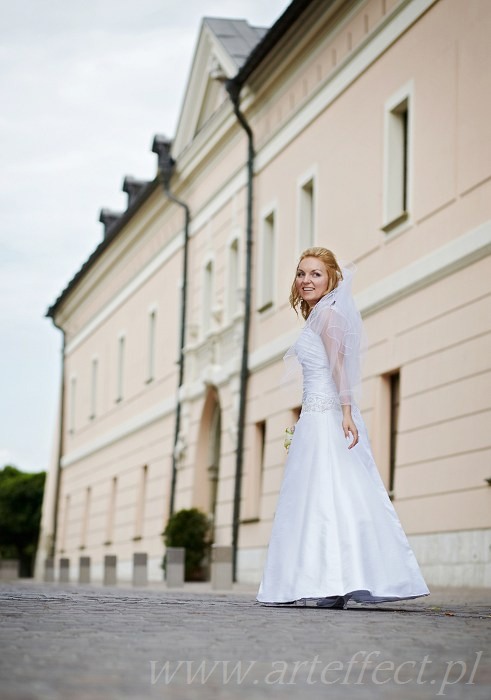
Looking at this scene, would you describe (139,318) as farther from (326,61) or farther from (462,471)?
(462,471)

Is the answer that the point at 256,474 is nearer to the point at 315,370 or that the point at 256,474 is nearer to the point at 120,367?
Result: the point at 120,367

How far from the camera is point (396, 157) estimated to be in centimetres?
1878

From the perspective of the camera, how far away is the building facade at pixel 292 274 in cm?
1588

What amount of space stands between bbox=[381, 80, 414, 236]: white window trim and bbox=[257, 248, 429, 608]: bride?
8.71m

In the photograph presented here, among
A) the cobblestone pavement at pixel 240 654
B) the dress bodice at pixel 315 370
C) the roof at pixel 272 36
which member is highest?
the roof at pixel 272 36

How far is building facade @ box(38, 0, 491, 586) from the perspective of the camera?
15.9 m

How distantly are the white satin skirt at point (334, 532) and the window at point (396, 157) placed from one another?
9879 mm

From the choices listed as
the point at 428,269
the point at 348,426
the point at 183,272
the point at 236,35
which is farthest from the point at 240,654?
the point at 183,272

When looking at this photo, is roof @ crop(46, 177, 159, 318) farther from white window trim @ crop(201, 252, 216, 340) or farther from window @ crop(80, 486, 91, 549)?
window @ crop(80, 486, 91, 549)

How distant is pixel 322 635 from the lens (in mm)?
6266

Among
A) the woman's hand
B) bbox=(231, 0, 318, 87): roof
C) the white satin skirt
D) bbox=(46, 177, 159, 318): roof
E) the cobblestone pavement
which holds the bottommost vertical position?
the cobblestone pavement

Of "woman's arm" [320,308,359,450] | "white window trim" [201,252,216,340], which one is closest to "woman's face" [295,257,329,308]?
"woman's arm" [320,308,359,450]

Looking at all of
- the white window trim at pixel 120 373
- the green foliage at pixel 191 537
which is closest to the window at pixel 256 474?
the green foliage at pixel 191 537

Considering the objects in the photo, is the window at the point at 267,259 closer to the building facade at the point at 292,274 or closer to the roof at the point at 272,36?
the building facade at the point at 292,274
